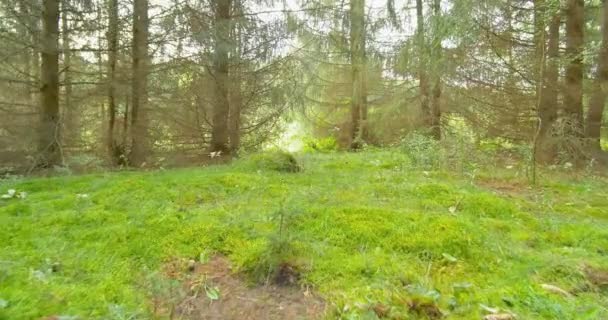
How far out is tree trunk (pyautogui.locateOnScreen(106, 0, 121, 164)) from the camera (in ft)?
22.2

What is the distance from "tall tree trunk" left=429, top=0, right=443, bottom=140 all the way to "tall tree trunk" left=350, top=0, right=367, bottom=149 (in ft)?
6.66

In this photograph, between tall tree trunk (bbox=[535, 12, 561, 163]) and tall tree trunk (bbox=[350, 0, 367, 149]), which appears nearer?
tall tree trunk (bbox=[535, 12, 561, 163])

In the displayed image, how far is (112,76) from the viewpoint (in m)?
6.89

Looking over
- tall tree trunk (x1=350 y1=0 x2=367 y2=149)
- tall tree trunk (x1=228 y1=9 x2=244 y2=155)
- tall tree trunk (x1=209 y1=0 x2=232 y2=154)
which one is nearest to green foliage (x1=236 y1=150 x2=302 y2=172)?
tall tree trunk (x1=209 y1=0 x2=232 y2=154)

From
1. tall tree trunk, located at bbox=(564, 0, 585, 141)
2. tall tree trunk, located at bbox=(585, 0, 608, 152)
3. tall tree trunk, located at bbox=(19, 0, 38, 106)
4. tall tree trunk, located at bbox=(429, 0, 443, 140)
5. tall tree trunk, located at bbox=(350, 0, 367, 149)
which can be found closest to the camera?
tall tree trunk, located at bbox=(19, 0, 38, 106)

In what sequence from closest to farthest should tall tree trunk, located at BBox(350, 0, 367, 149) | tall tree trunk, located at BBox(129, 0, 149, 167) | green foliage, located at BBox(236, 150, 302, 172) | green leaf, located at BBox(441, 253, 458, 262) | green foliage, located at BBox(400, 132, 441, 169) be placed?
green leaf, located at BBox(441, 253, 458, 262) < green foliage, located at BBox(236, 150, 302, 172) < green foliage, located at BBox(400, 132, 441, 169) < tall tree trunk, located at BBox(129, 0, 149, 167) < tall tree trunk, located at BBox(350, 0, 367, 149)

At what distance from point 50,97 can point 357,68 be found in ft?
25.3

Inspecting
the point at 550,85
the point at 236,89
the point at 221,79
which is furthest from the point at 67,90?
the point at 550,85

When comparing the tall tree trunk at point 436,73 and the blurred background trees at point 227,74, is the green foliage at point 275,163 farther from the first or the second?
the tall tree trunk at point 436,73

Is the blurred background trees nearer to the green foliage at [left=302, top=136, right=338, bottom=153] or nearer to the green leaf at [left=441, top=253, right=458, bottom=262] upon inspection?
the green leaf at [left=441, top=253, right=458, bottom=262]

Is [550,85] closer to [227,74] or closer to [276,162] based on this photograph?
[276,162]

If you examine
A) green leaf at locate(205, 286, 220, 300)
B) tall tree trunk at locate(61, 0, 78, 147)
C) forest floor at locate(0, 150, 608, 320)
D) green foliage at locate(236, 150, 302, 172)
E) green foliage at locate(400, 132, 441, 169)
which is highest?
tall tree trunk at locate(61, 0, 78, 147)

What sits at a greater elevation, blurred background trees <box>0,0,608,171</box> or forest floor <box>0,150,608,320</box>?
blurred background trees <box>0,0,608,171</box>

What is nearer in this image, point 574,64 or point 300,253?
point 300,253
